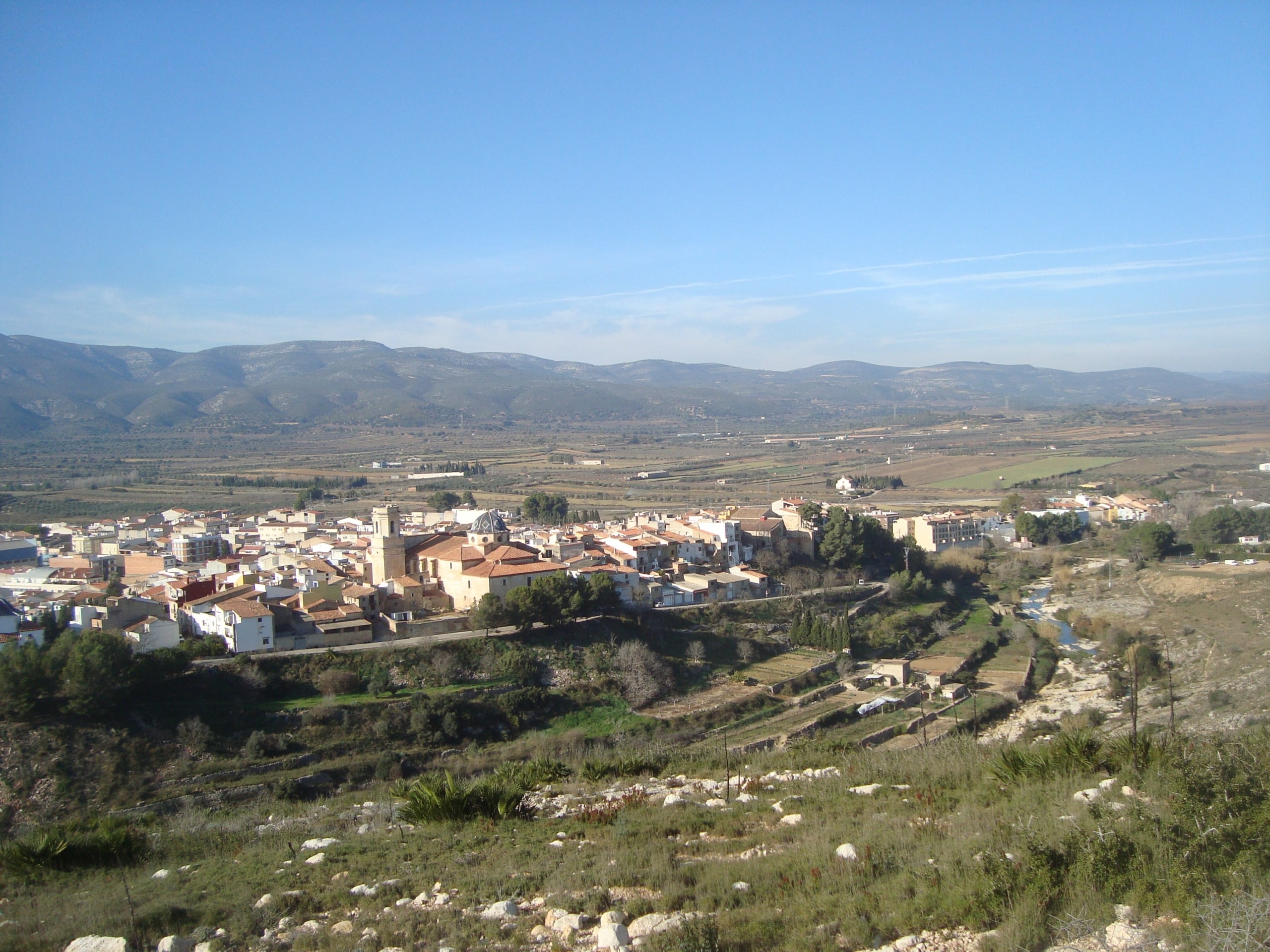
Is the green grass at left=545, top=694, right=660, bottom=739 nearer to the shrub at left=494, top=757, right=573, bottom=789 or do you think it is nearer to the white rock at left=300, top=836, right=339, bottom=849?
the shrub at left=494, top=757, right=573, bottom=789

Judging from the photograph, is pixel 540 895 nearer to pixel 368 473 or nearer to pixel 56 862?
pixel 56 862

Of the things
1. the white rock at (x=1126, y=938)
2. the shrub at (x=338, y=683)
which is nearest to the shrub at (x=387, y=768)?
the shrub at (x=338, y=683)

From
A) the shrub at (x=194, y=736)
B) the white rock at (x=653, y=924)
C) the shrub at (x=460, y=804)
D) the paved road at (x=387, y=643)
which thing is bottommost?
the shrub at (x=194, y=736)

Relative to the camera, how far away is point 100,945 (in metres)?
5.54

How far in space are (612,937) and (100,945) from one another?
303 cm

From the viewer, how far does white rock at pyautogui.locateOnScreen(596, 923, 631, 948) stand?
5117mm

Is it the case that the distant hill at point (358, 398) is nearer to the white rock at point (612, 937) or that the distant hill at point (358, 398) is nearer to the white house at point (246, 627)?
the white house at point (246, 627)

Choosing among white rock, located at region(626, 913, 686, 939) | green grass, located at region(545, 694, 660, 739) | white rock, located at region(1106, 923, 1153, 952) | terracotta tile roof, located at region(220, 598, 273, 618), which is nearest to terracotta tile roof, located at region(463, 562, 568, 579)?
green grass, located at region(545, 694, 660, 739)

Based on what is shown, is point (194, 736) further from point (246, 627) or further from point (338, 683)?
point (246, 627)

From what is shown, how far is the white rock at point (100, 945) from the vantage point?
548cm

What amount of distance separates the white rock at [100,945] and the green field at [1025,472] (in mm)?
61927

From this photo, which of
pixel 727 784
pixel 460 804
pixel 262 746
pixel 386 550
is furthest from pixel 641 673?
pixel 460 804

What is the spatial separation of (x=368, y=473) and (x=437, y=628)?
2326 inches

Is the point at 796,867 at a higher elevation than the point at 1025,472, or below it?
higher
